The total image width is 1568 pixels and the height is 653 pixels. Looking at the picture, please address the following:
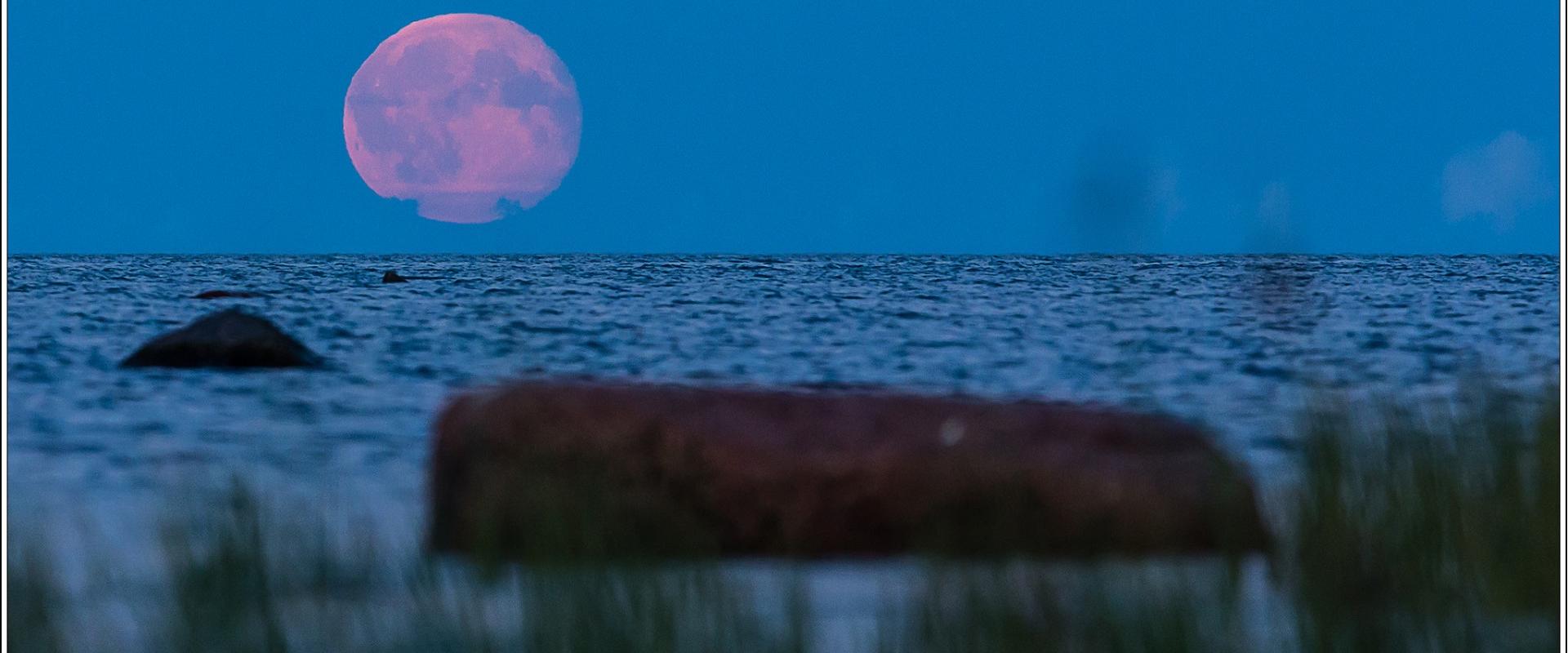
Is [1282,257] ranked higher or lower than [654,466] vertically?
higher

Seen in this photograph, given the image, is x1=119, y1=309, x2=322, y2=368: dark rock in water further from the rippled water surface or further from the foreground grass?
the foreground grass

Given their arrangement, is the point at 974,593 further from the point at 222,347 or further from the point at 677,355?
the point at 677,355

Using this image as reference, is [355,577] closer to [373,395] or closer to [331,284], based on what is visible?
[373,395]

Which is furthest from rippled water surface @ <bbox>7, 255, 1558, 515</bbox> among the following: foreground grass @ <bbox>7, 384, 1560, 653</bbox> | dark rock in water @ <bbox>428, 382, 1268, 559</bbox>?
foreground grass @ <bbox>7, 384, 1560, 653</bbox>

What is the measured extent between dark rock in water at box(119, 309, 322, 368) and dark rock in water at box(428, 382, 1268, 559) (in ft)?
23.1

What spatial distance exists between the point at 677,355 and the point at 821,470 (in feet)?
33.1

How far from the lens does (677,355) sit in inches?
631

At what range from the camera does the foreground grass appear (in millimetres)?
3857

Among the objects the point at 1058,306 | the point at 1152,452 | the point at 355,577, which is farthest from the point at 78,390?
the point at 1058,306

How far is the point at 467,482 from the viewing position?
19.8 ft

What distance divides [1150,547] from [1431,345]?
13165 millimetres

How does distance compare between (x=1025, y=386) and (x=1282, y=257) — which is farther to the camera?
(x=1025, y=386)

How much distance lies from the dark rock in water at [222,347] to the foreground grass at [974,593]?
7.78 meters

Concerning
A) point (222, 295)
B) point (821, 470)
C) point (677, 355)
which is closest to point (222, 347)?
point (677, 355)
